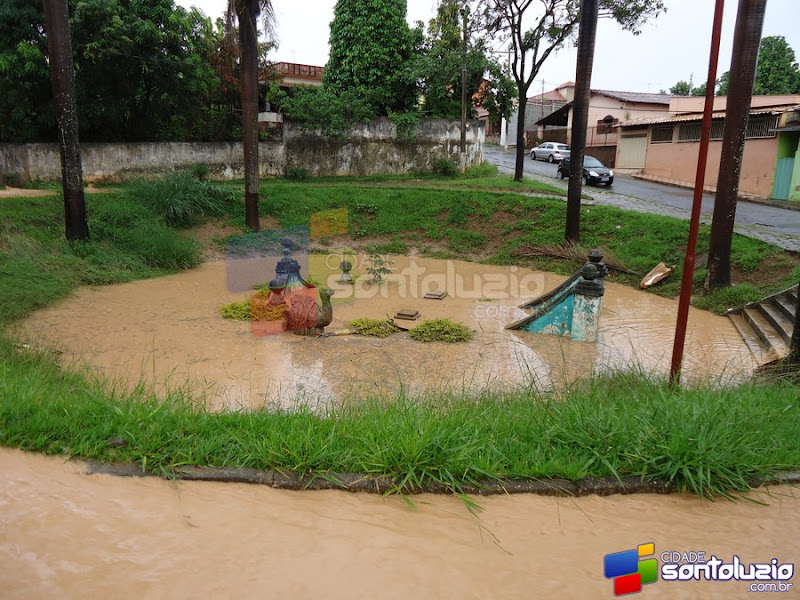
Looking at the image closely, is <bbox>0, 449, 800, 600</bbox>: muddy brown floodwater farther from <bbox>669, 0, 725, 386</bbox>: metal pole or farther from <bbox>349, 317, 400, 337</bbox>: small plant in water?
<bbox>349, 317, 400, 337</bbox>: small plant in water

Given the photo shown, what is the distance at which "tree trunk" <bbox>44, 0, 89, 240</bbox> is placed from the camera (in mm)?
10586

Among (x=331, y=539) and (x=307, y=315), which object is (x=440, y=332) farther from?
(x=331, y=539)

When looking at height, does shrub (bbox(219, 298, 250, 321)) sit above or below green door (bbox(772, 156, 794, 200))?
below

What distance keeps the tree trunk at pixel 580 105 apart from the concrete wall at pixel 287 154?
982cm

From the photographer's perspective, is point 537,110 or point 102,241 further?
point 537,110

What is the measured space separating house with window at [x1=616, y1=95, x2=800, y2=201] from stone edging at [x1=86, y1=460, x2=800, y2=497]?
→ 1327 centimetres

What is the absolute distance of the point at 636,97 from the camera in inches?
1280

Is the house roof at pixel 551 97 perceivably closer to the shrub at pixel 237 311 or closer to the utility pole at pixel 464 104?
the utility pole at pixel 464 104

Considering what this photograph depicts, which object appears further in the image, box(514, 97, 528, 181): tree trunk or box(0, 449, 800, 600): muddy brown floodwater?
box(514, 97, 528, 181): tree trunk

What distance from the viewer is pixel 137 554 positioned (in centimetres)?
276

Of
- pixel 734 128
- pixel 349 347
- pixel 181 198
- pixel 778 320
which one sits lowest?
pixel 349 347

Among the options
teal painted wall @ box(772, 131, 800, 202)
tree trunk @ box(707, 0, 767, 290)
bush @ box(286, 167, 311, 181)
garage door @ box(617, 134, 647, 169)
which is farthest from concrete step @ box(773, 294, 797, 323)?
garage door @ box(617, 134, 647, 169)

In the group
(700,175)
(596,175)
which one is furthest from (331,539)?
(596,175)

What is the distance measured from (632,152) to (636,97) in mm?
7727
